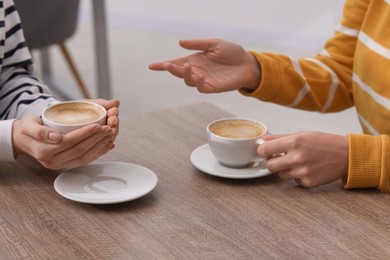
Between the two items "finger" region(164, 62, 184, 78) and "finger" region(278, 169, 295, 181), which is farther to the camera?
"finger" region(164, 62, 184, 78)

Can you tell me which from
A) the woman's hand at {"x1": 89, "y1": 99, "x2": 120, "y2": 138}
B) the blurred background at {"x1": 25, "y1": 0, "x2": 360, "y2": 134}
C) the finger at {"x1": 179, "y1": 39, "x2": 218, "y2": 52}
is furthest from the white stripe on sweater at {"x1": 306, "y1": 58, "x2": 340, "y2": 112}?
the blurred background at {"x1": 25, "y1": 0, "x2": 360, "y2": 134}

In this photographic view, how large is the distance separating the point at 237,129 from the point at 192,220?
24cm

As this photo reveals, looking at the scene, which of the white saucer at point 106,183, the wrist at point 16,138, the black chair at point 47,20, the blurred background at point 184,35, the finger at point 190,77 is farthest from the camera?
the blurred background at point 184,35

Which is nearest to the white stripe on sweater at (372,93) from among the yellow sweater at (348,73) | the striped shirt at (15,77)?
the yellow sweater at (348,73)

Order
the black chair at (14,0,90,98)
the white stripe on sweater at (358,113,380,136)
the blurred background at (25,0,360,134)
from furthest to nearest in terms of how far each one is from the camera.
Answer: the blurred background at (25,0,360,134) → the black chair at (14,0,90,98) → the white stripe on sweater at (358,113,380,136)

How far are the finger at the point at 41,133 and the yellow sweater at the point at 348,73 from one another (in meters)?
0.45

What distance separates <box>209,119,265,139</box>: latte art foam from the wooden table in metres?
0.07

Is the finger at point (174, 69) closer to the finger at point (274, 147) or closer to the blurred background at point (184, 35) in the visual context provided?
the finger at point (274, 147)

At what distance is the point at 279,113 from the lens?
334 centimetres

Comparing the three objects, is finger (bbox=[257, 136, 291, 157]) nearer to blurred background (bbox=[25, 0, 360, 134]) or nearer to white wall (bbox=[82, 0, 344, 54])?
blurred background (bbox=[25, 0, 360, 134])

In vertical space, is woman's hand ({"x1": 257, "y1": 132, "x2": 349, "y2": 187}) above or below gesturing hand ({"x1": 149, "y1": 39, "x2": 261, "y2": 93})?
below

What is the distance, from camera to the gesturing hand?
1347 millimetres

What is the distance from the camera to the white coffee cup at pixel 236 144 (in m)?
1.15

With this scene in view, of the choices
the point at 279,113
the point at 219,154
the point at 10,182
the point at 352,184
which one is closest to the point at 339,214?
the point at 352,184
